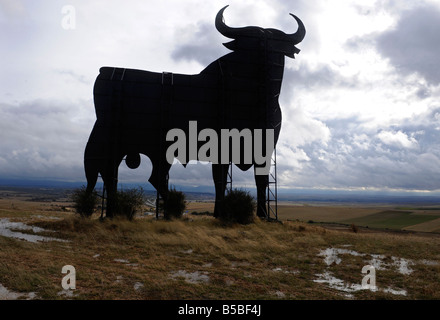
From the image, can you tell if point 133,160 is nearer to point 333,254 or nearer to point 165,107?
point 165,107

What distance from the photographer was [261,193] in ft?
49.2

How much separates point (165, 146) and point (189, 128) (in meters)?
1.32

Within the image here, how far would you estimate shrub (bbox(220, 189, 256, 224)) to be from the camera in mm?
13500

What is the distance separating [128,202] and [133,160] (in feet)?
5.65

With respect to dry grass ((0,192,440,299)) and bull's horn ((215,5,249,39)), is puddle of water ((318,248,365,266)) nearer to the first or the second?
dry grass ((0,192,440,299))

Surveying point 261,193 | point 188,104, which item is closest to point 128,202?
point 188,104

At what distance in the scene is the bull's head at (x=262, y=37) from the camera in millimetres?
14664

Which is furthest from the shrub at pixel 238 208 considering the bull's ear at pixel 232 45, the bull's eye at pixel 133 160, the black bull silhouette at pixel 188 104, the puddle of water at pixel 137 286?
the puddle of water at pixel 137 286

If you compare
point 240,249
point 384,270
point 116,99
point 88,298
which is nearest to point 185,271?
point 88,298

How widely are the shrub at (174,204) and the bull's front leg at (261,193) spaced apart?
11.6 ft

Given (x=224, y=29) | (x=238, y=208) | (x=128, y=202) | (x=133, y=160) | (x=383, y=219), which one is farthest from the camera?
(x=383, y=219)

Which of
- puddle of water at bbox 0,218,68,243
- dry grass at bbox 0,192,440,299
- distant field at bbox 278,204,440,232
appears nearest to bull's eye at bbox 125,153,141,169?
dry grass at bbox 0,192,440,299

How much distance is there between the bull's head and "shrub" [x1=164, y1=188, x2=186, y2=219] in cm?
723

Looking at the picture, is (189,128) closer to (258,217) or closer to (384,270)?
(258,217)
